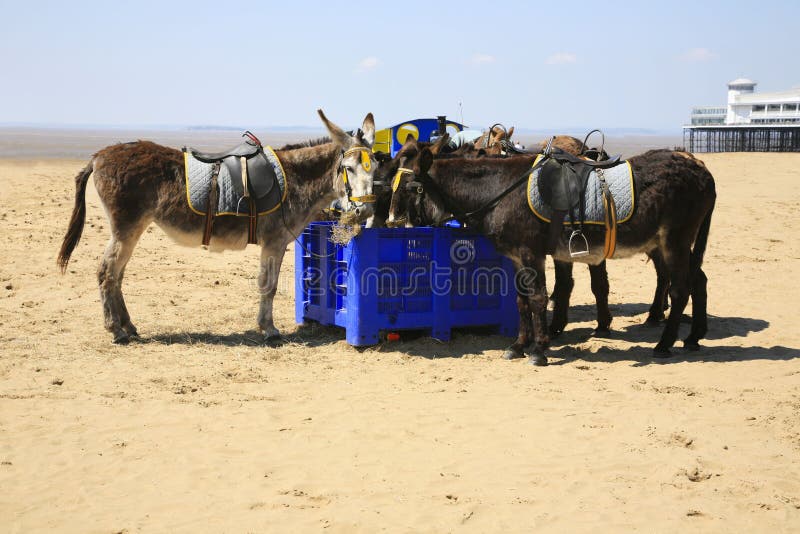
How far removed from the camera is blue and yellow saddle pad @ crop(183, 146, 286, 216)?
8914mm

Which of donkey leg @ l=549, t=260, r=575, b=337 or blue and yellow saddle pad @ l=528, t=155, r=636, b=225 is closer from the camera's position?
blue and yellow saddle pad @ l=528, t=155, r=636, b=225

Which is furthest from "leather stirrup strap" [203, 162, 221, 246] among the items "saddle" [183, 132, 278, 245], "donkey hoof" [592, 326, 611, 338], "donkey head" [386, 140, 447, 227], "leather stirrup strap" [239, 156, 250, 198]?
"donkey hoof" [592, 326, 611, 338]

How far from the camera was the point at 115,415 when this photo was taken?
21.8 ft

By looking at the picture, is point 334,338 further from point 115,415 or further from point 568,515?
point 568,515

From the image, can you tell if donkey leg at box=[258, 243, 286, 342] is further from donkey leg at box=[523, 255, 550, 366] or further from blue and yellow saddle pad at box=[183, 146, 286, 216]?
donkey leg at box=[523, 255, 550, 366]

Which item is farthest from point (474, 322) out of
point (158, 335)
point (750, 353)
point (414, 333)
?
point (158, 335)

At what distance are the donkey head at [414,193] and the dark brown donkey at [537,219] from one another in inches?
0.4

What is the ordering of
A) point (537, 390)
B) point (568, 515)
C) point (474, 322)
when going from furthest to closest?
point (474, 322)
point (537, 390)
point (568, 515)

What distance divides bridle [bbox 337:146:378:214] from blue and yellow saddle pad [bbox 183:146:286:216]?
2.37ft

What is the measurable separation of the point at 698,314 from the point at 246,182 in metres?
5.13

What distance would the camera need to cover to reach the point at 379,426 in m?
6.46

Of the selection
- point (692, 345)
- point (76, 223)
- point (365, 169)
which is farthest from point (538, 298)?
point (76, 223)

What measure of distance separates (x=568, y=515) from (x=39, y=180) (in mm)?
20551

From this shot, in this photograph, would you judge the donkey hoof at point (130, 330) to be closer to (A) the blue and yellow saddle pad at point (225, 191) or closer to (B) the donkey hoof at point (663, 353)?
(A) the blue and yellow saddle pad at point (225, 191)
